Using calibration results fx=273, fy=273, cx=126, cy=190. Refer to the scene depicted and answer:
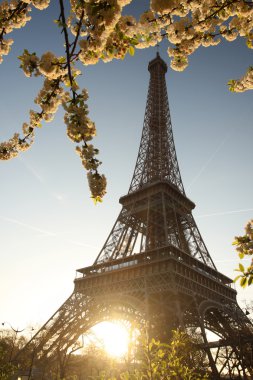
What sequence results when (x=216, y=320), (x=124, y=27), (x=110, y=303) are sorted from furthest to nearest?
1. (x=216, y=320)
2. (x=110, y=303)
3. (x=124, y=27)

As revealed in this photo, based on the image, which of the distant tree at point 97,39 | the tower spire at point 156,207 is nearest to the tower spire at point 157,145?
the tower spire at point 156,207

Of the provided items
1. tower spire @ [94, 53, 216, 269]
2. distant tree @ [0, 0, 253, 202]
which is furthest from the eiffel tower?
distant tree @ [0, 0, 253, 202]

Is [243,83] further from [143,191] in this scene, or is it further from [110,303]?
[143,191]

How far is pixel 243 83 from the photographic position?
595 centimetres

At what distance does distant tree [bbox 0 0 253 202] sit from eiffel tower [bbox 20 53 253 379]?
20.7 m

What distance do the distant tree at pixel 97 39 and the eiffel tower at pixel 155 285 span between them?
2070cm

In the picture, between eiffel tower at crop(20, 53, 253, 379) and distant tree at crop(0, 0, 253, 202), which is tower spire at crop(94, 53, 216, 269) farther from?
distant tree at crop(0, 0, 253, 202)

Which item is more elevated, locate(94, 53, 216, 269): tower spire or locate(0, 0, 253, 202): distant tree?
locate(94, 53, 216, 269): tower spire

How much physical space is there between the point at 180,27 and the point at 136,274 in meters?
29.0

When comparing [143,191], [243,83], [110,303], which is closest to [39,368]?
[110,303]

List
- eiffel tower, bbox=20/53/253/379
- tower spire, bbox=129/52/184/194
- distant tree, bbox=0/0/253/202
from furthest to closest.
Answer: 1. tower spire, bbox=129/52/184/194
2. eiffel tower, bbox=20/53/253/379
3. distant tree, bbox=0/0/253/202

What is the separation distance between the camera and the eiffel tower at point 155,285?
2795 cm

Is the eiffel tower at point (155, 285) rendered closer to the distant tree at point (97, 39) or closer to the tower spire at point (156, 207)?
the tower spire at point (156, 207)

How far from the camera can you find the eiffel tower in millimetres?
27953
